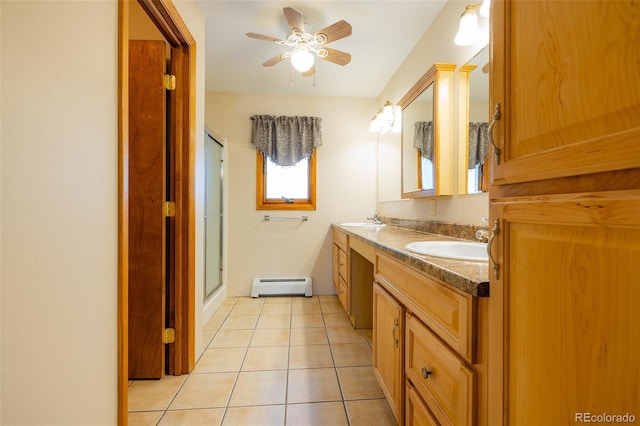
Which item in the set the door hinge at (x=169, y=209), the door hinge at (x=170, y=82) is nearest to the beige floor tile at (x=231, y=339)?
the door hinge at (x=169, y=209)

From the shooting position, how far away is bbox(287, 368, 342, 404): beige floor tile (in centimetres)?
147

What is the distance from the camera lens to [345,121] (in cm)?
334

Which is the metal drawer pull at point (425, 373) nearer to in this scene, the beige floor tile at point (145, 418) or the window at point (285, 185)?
the beige floor tile at point (145, 418)

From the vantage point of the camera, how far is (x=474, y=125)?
1.56m

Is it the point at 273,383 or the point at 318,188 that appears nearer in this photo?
the point at 273,383

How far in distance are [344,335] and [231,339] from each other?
0.90 meters

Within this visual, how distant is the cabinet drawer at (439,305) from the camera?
2.28ft

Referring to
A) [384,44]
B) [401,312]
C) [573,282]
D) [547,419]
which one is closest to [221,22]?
[384,44]

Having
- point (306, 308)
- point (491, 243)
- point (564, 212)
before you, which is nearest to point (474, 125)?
point (491, 243)

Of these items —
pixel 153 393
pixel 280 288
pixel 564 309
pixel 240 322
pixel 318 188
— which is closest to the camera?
pixel 564 309

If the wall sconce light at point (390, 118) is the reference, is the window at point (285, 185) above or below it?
below

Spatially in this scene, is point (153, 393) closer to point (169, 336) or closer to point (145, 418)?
point (145, 418)
